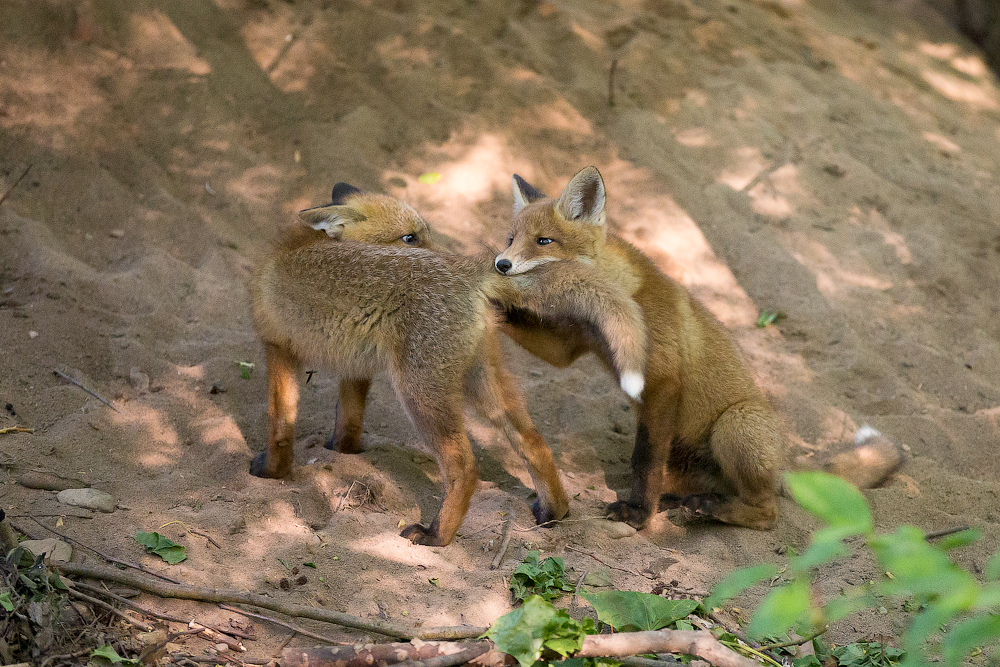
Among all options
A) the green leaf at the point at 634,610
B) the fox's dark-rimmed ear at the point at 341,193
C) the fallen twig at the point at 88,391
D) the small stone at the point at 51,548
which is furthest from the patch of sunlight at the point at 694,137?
the small stone at the point at 51,548

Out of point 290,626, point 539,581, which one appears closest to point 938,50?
point 539,581

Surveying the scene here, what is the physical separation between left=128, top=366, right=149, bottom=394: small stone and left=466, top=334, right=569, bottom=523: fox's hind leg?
214cm

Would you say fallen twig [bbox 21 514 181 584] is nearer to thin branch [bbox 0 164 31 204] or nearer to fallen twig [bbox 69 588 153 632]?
fallen twig [bbox 69 588 153 632]

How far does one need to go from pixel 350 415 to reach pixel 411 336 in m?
1.02

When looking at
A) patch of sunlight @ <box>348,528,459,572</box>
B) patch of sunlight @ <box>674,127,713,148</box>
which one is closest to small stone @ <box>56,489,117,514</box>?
patch of sunlight @ <box>348,528,459,572</box>

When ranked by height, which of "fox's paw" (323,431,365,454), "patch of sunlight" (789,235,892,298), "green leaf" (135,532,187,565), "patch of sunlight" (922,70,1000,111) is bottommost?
"fox's paw" (323,431,365,454)

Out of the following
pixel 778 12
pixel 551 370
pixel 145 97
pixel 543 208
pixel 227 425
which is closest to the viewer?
pixel 227 425

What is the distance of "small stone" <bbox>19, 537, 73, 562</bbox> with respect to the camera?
2.86 meters

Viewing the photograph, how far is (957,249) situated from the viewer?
6.88m

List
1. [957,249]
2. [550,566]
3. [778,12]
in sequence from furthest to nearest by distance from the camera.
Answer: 1. [778,12]
2. [957,249]
3. [550,566]

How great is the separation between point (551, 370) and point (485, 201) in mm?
1756

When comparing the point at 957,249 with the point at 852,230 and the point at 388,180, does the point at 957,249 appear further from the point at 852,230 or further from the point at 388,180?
the point at 388,180

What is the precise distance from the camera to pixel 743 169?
7.23 m

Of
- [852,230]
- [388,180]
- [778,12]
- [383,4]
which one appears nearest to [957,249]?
[852,230]
